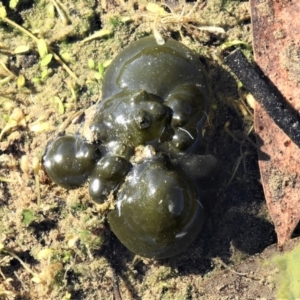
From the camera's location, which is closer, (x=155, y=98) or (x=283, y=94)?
(x=155, y=98)

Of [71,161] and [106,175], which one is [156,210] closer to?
[106,175]

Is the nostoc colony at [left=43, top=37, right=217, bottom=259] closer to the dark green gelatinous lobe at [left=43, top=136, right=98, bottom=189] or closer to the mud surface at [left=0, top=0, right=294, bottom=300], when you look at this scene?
the dark green gelatinous lobe at [left=43, top=136, right=98, bottom=189]

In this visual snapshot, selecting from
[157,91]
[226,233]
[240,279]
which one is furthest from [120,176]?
[240,279]

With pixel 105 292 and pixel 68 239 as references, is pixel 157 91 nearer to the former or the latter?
pixel 68 239

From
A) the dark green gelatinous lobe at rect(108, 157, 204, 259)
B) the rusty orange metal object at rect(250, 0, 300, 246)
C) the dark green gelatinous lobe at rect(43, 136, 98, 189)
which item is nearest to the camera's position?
the dark green gelatinous lobe at rect(108, 157, 204, 259)

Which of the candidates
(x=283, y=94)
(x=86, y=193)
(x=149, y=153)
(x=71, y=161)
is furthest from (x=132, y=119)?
(x=283, y=94)

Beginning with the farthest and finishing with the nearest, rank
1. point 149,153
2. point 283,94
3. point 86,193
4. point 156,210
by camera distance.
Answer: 1. point 86,193
2. point 283,94
3. point 149,153
4. point 156,210

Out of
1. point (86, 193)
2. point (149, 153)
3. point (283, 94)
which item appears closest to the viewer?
point (149, 153)

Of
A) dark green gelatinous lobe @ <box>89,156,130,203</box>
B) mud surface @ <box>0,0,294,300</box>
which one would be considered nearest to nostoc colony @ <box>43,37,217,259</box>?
dark green gelatinous lobe @ <box>89,156,130,203</box>

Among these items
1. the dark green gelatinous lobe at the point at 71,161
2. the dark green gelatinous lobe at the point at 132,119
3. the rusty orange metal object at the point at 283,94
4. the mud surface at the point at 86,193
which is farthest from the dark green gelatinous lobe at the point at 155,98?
the rusty orange metal object at the point at 283,94
